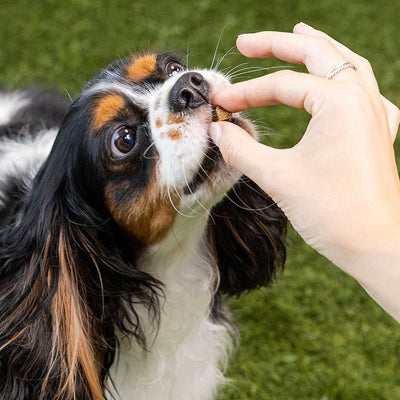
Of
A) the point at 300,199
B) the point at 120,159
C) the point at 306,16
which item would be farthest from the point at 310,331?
the point at 306,16

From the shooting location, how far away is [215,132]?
69.4 inches

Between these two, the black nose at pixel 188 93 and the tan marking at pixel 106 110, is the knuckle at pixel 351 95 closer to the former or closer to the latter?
the black nose at pixel 188 93

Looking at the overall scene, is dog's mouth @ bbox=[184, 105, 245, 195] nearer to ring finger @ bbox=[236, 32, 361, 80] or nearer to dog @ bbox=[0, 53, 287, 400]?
dog @ bbox=[0, 53, 287, 400]

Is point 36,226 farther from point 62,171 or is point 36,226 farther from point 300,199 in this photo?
point 300,199

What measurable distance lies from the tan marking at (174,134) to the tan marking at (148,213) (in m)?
0.15

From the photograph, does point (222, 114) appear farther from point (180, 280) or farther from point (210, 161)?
point (180, 280)

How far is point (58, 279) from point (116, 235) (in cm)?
24

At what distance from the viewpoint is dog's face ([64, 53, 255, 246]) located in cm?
188

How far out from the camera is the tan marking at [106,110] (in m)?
2.04

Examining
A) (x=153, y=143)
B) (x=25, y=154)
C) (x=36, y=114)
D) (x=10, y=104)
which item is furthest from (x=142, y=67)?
(x=10, y=104)

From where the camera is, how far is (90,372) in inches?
85.0

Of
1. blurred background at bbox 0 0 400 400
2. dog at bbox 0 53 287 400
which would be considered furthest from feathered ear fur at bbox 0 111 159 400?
blurred background at bbox 0 0 400 400

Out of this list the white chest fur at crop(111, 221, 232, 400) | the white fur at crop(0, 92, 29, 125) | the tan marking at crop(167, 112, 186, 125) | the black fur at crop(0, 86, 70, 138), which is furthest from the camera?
the white fur at crop(0, 92, 29, 125)

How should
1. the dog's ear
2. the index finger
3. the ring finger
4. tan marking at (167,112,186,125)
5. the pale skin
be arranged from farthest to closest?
the dog's ear
tan marking at (167,112,186,125)
the ring finger
the index finger
the pale skin
